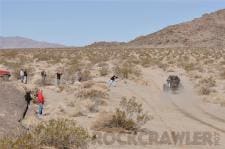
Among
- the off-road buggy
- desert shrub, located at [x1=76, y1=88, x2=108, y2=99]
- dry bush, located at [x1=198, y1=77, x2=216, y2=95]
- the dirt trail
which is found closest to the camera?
the dirt trail

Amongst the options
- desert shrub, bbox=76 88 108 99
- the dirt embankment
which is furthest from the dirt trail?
the dirt embankment

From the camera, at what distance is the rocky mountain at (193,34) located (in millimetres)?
145125

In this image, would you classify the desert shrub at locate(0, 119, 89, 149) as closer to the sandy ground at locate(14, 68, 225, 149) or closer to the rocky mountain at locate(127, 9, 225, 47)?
the sandy ground at locate(14, 68, 225, 149)

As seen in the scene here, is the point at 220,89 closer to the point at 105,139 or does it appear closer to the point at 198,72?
the point at 198,72

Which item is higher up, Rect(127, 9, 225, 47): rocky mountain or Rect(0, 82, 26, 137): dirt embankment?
Rect(127, 9, 225, 47): rocky mountain

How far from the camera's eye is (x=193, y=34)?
156250 millimetres

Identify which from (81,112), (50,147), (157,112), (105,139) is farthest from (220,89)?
(50,147)

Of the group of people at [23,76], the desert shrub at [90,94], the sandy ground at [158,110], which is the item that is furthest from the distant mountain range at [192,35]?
the desert shrub at [90,94]

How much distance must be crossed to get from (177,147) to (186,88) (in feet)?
69.0

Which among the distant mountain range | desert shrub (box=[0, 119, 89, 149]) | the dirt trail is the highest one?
the distant mountain range

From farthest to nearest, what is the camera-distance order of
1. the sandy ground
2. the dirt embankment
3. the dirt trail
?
1. the dirt trail
2. the sandy ground
3. the dirt embankment

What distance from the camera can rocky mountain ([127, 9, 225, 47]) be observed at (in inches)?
5714

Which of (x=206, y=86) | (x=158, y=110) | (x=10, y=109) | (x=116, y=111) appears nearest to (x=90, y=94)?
(x=158, y=110)

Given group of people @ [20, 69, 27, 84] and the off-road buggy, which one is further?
the off-road buggy
